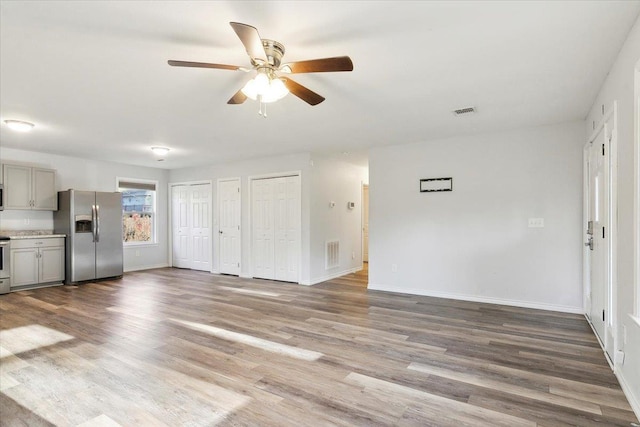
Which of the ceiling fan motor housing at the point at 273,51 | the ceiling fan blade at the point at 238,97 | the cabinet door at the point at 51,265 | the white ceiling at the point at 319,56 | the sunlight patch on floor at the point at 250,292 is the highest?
the white ceiling at the point at 319,56

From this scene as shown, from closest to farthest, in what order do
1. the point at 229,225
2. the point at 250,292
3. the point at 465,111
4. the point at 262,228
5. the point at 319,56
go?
the point at 319,56
the point at 465,111
the point at 250,292
the point at 262,228
the point at 229,225

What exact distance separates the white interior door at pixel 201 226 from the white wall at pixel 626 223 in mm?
6984

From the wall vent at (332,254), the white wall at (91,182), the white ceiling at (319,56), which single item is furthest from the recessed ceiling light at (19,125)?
the wall vent at (332,254)

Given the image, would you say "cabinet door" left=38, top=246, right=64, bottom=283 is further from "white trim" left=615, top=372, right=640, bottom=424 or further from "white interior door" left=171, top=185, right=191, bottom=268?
"white trim" left=615, top=372, right=640, bottom=424

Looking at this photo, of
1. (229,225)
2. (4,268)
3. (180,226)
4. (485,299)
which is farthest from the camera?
(180,226)

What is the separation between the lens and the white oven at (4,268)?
17.6 feet

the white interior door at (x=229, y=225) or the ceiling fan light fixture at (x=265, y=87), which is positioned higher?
the ceiling fan light fixture at (x=265, y=87)

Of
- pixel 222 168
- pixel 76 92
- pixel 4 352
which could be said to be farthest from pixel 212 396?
pixel 222 168

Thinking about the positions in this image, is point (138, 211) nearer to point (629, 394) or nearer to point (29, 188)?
point (29, 188)

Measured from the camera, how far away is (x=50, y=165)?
20.7ft

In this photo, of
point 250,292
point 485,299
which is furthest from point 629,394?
point 250,292

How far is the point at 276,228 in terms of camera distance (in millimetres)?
6535

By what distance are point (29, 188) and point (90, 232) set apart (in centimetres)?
119

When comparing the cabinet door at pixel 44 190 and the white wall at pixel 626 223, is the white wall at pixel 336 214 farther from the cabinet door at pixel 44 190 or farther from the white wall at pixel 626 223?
the cabinet door at pixel 44 190
